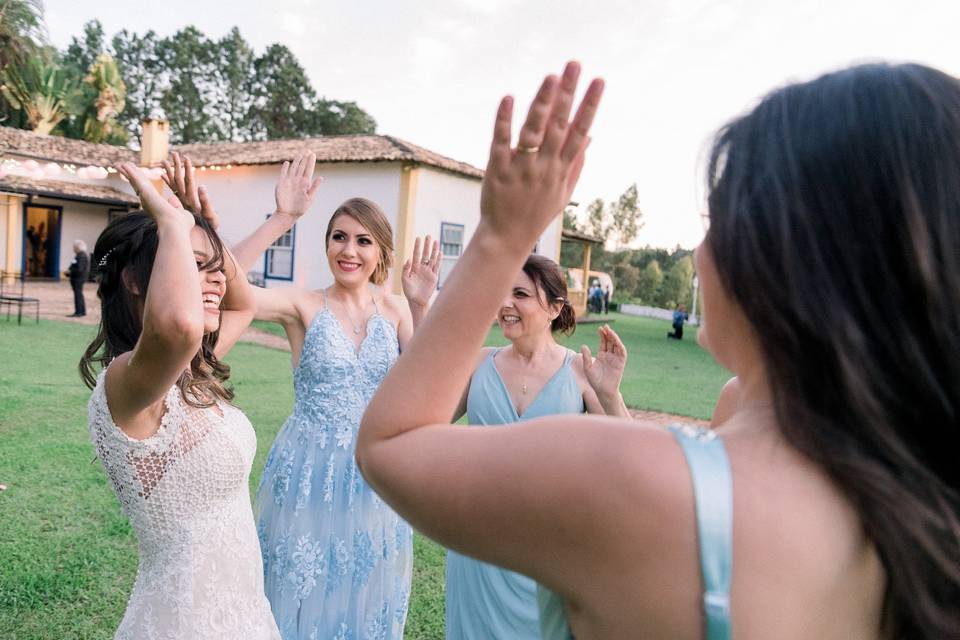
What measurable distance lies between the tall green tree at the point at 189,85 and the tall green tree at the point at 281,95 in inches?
134

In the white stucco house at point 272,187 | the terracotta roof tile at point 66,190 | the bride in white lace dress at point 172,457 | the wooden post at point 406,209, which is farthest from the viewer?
the terracotta roof tile at point 66,190

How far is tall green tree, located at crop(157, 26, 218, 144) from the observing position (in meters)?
45.9

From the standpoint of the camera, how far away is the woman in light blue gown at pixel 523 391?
9.57 ft

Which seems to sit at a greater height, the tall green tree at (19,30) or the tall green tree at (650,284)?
the tall green tree at (19,30)

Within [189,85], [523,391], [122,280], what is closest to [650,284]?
[189,85]

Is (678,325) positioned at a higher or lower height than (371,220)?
lower

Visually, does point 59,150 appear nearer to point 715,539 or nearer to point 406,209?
point 406,209

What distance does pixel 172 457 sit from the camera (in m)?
1.97

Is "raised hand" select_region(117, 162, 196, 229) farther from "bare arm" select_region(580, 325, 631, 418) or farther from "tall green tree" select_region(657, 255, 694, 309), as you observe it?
"tall green tree" select_region(657, 255, 694, 309)

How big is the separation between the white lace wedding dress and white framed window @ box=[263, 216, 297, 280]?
17802 millimetres

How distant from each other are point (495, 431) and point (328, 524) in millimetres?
2831

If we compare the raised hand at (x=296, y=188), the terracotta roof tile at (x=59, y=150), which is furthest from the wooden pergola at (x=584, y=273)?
the raised hand at (x=296, y=188)

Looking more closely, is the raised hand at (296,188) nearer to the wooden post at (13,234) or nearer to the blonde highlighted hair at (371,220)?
the blonde highlighted hair at (371,220)

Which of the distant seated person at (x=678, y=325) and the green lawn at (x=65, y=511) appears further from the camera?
the distant seated person at (x=678, y=325)
